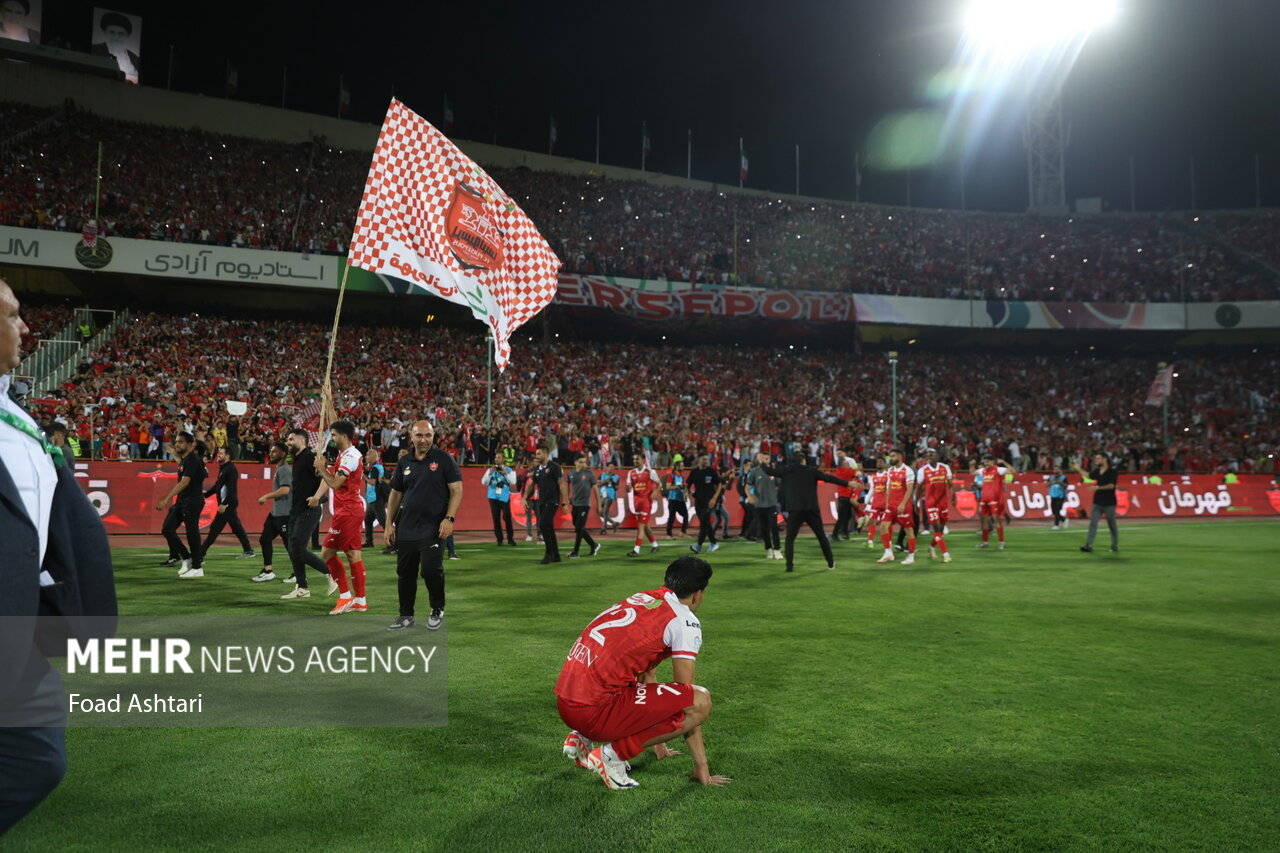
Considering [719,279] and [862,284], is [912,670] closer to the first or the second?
[719,279]

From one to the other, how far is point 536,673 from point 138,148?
38116 millimetres

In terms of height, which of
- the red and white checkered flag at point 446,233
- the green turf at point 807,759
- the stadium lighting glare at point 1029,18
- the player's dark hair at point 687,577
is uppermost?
the stadium lighting glare at point 1029,18

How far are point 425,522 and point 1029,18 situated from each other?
40.8 metres

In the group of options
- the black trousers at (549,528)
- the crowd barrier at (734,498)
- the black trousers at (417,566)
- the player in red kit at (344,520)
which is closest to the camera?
the black trousers at (417,566)

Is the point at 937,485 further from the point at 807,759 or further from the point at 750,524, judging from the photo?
the point at 807,759

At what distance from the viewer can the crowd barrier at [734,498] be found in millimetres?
18250

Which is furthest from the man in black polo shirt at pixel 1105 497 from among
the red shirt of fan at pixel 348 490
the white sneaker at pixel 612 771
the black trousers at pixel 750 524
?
the white sneaker at pixel 612 771

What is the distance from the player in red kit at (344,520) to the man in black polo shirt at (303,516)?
88cm

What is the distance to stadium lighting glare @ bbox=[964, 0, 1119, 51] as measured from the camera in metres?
36.8

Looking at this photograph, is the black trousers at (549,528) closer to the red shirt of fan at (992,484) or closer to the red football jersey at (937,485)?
the red football jersey at (937,485)

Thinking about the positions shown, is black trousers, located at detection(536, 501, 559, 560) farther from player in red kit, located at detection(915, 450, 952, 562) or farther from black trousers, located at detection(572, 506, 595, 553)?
player in red kit, located at detection(915, 450, 952, 562)

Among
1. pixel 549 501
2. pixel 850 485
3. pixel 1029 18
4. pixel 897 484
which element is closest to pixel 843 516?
pixel 850 485

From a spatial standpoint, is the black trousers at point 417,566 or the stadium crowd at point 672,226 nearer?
the black trousers at point 417,566

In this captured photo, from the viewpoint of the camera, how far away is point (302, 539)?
10.2 meters
